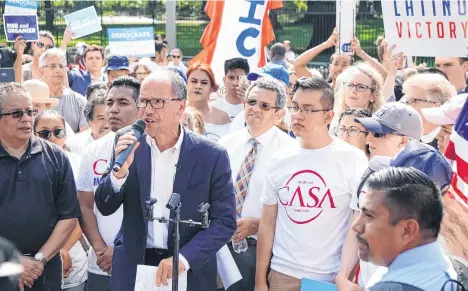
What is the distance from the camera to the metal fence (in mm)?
25891

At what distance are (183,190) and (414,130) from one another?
143cm

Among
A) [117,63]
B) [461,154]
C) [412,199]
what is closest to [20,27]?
[117,63]

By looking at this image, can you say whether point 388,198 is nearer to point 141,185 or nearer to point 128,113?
point 141,185

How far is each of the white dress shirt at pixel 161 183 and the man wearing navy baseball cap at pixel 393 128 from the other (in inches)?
45.8

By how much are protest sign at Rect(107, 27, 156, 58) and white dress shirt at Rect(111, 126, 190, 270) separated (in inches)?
349

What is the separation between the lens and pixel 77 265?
21.1ft

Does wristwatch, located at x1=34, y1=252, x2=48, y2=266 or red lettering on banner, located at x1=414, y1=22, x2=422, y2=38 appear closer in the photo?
wristwatch, located at x1=34, y1=252, x2=48, y2=266

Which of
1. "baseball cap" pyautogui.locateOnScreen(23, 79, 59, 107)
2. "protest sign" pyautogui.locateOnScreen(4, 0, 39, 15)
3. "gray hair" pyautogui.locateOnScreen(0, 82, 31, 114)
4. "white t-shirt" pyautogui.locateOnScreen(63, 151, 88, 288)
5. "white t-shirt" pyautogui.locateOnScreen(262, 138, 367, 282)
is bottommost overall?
"white t-shirt" pyautogui.locateOnScreen(63, 151, 88, 288)

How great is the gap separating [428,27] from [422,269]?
15.3 feet

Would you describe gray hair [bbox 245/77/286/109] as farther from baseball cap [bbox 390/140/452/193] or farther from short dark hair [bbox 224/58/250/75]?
short dark hair [bbox 224/58/250/75]

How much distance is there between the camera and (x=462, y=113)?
16.2 feet

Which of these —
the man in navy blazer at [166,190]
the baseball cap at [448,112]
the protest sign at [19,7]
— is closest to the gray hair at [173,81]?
the man in navy blazer at [166,190]

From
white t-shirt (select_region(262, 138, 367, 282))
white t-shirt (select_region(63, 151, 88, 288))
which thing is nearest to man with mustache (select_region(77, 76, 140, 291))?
white t-shirt (select_region(63, 151, 88, 288))

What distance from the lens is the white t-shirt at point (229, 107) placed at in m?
8.48
